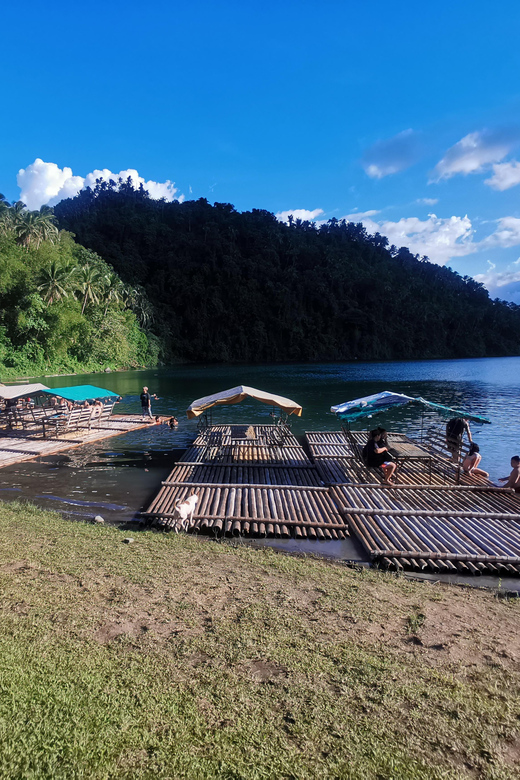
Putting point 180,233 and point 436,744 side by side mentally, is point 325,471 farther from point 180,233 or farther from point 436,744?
point 180,233

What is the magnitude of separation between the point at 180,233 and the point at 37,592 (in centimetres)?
11312

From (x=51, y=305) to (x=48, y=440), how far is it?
150 feet

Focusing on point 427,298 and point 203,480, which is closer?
point 203,480

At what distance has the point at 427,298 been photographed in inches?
4751

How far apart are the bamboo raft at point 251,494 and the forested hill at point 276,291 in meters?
75.2

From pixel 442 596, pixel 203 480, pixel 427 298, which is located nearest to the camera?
pixel 442 596

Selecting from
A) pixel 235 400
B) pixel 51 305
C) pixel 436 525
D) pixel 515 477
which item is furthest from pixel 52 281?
pixel 436 525

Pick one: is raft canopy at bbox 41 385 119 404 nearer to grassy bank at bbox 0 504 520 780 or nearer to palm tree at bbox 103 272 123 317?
grassy bank at bbox 0 504 520 780

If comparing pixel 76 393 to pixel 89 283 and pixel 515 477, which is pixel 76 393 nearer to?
pixel 515 477

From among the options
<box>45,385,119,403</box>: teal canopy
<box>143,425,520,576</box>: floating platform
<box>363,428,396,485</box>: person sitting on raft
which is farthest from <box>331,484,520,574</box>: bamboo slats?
<box>45,385,119,403</box>: teal canopy

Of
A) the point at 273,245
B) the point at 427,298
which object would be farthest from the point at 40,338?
the point at 427,298

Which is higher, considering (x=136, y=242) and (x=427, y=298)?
(x=136, y=242)

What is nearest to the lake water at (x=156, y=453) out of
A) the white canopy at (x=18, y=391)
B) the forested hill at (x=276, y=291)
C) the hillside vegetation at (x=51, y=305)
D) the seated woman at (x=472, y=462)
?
the seated woman at (x=472, y=462)

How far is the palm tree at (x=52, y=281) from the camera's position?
55656mm
